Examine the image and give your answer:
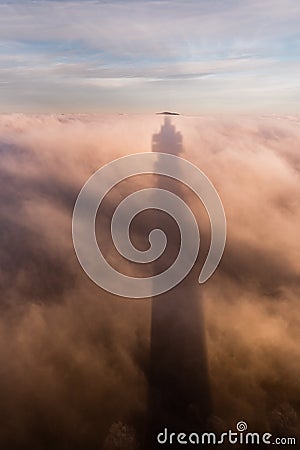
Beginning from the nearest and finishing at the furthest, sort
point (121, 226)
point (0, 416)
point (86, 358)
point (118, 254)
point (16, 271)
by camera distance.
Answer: point (0, 416), point (86, 358), point (16, 271), point (118, 254), point (121, 226)

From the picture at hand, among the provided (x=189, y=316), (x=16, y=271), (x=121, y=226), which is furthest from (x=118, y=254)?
(x=189, y=316)

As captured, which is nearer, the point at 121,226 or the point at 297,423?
the point at 297,423

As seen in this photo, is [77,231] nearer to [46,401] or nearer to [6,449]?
[46,401]

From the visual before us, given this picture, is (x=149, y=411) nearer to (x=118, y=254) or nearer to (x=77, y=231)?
(x=118, y=254)

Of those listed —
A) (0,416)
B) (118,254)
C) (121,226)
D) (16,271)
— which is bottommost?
(0,416)

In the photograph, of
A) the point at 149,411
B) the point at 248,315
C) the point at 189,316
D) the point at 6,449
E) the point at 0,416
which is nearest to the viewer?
the point at 6,449

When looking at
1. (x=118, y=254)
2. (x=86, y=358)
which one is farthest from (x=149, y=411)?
(x=118, y=254)

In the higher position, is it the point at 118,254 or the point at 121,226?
the point at 121,226
